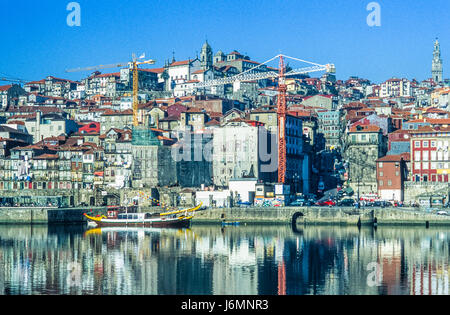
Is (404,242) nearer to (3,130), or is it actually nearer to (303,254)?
(303,254)

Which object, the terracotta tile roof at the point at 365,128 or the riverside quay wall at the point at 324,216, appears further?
the terracotta tile roof at the point at 365,128

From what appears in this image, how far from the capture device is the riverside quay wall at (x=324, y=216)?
253ft

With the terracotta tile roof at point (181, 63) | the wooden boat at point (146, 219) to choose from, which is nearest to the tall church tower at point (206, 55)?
the terracotta tile roof at point (181, 63)

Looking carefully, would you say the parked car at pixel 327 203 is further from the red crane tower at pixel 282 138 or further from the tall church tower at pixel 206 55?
the tall church tower at pixel 206 55

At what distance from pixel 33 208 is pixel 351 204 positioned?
126 feet

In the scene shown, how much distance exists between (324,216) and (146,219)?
68.1ft

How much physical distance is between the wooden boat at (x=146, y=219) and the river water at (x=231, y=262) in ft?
21.2

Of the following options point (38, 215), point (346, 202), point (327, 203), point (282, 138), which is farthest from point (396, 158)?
point (38, 215)

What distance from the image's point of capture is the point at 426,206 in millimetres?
84750

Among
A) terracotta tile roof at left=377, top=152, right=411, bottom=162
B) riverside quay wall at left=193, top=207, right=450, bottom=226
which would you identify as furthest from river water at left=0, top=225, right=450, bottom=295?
terracotta tile roof at left=377, top=152, right=411, bottom=162

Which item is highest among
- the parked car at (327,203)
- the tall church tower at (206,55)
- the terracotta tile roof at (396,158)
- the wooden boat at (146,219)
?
the tall church tower at (206,55)

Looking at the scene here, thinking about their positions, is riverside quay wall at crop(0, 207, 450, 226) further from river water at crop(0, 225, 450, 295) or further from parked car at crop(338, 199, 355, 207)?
parked car at crop(338, 199, 355, 207)

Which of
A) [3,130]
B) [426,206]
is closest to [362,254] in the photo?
[426,206]
